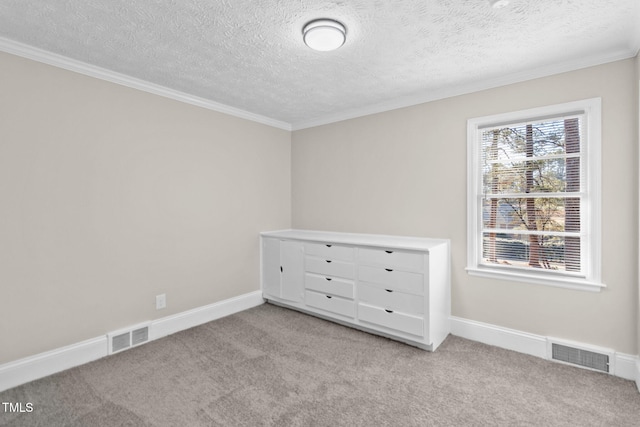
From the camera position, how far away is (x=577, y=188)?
2521mm

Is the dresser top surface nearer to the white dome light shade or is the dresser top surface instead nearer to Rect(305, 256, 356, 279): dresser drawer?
Rect(305, 256, 356, 279): dresser drawer

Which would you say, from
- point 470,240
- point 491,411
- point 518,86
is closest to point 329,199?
point 470,240

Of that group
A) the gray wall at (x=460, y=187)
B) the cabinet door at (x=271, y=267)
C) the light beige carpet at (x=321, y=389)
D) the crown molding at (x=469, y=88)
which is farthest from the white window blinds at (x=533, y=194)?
the cabinet door at (x=271, y=267)

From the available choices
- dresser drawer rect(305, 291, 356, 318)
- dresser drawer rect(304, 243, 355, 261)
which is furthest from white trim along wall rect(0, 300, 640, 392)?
Answer: dresser drawer rect(304, 243, 355, 261)

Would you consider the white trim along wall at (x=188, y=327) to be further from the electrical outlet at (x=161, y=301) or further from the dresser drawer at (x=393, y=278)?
the dresser drawer at (x=393, y=278)

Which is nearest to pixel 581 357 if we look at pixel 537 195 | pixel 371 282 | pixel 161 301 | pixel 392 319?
pixel 537 195

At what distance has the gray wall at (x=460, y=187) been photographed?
2311mm

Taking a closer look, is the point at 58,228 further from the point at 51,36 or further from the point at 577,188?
the point at 577,188

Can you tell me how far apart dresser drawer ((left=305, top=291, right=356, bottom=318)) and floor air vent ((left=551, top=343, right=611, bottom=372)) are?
1686mm

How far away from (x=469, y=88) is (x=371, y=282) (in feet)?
6.67

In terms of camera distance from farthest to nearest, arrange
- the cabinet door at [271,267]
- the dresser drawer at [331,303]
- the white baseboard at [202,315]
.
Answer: the cabinet door at [271,267] → the dresser drawer at [331,303] → the white baseboard at [202,315]

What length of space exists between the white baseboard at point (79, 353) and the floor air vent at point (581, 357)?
3.14m

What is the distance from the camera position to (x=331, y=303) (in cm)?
333

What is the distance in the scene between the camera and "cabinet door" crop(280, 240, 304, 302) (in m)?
3.60
